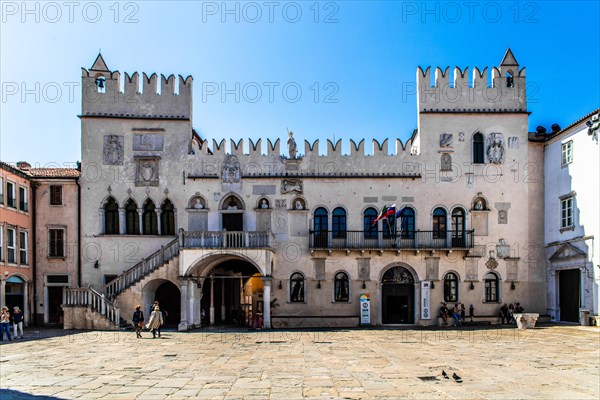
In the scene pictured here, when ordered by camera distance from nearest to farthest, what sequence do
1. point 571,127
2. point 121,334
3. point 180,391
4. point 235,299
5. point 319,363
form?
point 180,391 < point 319,363 < point 121,334 < point 571,127 < point 235,299

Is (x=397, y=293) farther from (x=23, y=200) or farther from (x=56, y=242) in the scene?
(x=23, y=200)

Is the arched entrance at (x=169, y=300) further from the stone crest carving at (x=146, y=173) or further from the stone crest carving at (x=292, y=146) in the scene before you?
the stone crest carving at (x=292, y=146)

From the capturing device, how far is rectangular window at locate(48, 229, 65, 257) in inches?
1304

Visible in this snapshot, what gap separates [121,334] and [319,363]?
44.6 feet

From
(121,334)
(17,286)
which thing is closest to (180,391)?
(121,334)

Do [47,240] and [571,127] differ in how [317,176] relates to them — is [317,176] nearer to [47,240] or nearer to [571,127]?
[571,127]

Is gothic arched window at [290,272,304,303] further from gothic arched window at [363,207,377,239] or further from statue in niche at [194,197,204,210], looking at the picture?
statue in niche at [194,197,204,210]

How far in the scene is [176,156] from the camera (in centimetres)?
3350

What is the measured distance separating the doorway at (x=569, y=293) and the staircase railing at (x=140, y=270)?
68.3 ft

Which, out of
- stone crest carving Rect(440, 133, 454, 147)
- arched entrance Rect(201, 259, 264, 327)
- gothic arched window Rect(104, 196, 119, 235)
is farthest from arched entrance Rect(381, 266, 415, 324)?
gothic arched window Rect(104, 196, 119, 235)

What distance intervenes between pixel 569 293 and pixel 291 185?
1610 centimetres

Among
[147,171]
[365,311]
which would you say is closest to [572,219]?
[365,311]

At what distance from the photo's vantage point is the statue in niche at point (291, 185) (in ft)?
109

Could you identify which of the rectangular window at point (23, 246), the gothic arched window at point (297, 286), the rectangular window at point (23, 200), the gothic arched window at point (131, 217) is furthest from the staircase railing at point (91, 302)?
the gothic arched window at point (297, 286)
